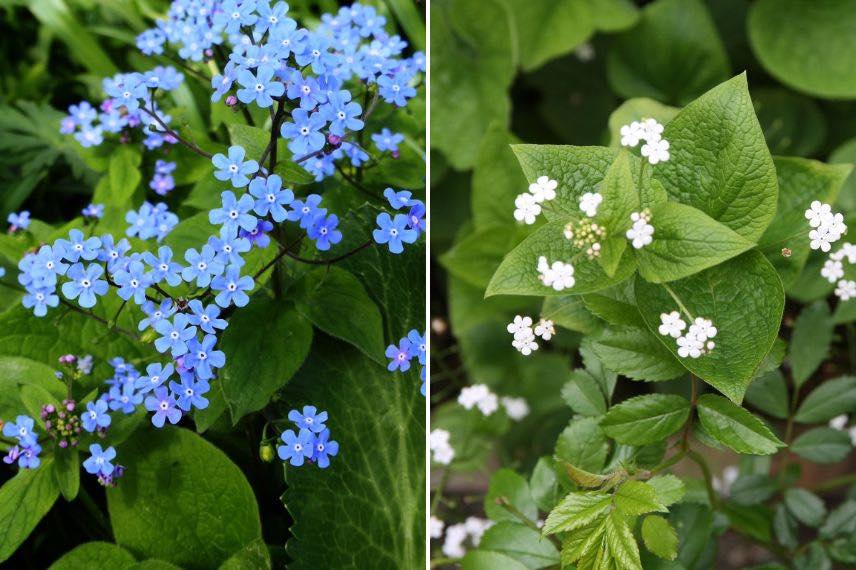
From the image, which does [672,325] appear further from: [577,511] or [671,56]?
[671,56]

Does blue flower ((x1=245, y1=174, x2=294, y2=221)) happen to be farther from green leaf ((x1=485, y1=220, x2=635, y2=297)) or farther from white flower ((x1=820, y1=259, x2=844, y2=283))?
white flower ((x1=820, y1=259, x2=844, y2=283))

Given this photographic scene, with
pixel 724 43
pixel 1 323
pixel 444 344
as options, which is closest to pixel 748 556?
pixel 444 344

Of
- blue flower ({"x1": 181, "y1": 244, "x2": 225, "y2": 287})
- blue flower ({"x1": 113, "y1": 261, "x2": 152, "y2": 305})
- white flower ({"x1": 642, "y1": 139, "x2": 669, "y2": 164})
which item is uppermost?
blue flower ({"x1": 113, "y1": 261, "x2": 152, "y2": 305})

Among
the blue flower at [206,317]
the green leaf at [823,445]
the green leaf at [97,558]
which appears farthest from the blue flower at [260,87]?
the green leaf at [823,445]

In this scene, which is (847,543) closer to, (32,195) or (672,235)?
(672,235)

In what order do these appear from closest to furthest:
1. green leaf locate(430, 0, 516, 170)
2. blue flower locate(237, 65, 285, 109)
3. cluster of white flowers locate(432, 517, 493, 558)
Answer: blue flower locate(237, 65, 285, 109) < cluster of white flowers locate(432, 517, 493, 558) < green leaf locate(430, 0, 516, 170)

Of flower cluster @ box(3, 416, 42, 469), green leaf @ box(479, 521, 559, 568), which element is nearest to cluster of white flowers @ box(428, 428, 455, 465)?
green leaf @ box(479, 521, 559, 568)

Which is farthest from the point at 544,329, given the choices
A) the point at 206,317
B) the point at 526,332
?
the point at 206,317
